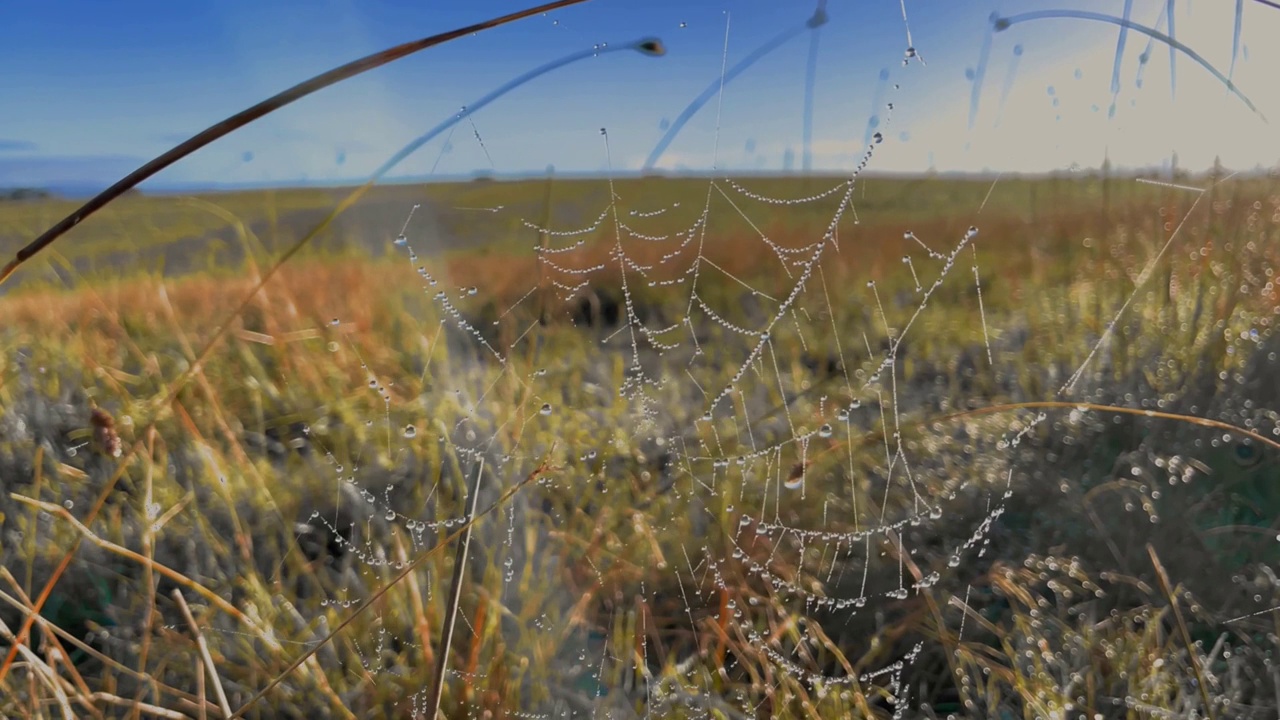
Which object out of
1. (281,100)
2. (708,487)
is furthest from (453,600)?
(708,487)

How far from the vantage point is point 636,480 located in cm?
113

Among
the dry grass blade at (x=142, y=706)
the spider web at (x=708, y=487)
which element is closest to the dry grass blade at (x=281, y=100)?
the spider web at (x=708, y=487)

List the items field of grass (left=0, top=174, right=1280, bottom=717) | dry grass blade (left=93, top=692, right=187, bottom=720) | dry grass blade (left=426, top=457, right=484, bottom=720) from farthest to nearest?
field of grass (left=0, top=174, right=1280, bottom=717) → dry grass blade (left=93, top=692, right=187, bottom=720) → dry grass blade (left=426, top=457, right=484, bottom=720)

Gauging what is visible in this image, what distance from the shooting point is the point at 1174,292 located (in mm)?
1472

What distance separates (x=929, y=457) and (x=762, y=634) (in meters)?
0.58

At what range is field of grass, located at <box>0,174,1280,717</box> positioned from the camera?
803mm

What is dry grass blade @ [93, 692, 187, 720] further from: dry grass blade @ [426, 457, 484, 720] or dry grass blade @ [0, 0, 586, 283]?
dry grass blade @ [0, 0, 586, 283]

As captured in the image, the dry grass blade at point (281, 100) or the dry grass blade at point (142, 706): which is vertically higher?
the dry grass blade at point (281, 100)

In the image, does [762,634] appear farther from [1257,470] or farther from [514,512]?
[1257,470]

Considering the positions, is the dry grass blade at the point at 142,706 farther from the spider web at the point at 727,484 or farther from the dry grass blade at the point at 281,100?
the dry grass blade at the point at 281,100

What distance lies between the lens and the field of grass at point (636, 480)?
2.63 ft

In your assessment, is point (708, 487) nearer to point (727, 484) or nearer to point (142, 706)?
point (727, 484)

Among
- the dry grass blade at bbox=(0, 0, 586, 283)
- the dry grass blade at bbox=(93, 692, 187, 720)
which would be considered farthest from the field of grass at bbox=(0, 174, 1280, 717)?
the dry grass blade at bbox=(0, 0, 586, 283)

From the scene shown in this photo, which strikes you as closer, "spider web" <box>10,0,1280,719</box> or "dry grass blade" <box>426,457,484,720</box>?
"dry grass blade" <box>426,457,484,720</box>
